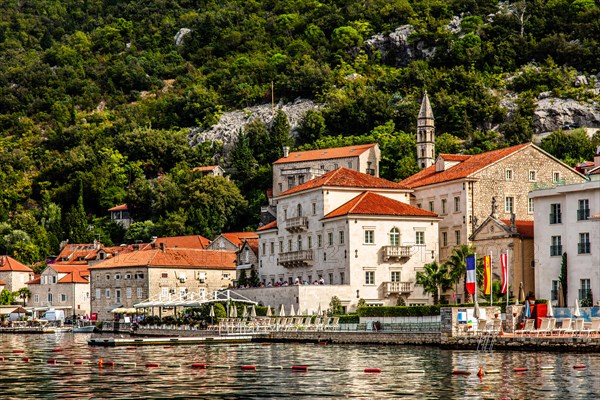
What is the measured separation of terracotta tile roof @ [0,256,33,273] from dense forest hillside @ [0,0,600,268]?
5.69 metres

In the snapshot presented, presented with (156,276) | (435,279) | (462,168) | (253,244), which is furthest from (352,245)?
(156,276)

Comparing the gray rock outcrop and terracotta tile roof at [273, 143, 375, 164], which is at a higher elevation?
the gray rock outcrop

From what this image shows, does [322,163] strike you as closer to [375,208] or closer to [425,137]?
[425,137]

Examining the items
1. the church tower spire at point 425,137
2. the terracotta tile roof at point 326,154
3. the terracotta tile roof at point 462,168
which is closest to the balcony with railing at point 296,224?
the terracotta tile roof at point 462,168

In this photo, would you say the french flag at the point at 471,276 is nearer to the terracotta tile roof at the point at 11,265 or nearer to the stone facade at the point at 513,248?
the stone facade at the point at 513,248

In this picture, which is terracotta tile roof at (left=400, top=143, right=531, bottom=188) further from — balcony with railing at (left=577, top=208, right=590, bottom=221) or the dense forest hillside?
the dense forest hillside

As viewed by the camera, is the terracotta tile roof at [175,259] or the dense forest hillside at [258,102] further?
the dense forest hillside at [258,102]

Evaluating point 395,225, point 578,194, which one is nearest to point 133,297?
point 395,225

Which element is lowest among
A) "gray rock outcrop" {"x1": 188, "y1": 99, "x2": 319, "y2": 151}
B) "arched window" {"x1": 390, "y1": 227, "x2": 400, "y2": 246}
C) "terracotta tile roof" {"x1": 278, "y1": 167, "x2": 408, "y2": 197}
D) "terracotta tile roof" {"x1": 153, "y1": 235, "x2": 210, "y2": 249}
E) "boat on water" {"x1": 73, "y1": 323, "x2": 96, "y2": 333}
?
"boat on water" {"x1": 73, "y1": 323, "x2": 96, "y2": 333}

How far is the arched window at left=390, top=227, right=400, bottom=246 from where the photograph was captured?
80.2 meters

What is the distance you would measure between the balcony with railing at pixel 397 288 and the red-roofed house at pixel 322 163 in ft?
129

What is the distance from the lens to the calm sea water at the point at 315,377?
36.6 m

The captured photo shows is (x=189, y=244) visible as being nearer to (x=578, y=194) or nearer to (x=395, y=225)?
(x=395, y=225)

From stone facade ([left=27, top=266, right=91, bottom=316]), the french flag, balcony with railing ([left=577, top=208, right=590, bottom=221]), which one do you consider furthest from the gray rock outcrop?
the french flag
